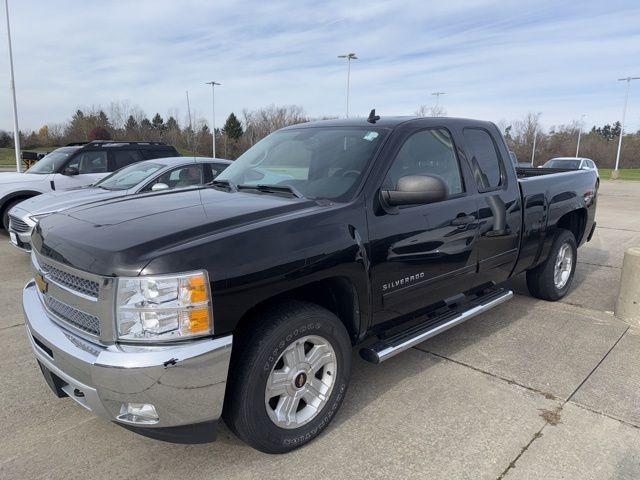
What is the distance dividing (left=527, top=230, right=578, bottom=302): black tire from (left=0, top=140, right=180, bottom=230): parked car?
8263 mm

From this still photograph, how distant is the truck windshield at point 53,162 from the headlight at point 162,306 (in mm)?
8641

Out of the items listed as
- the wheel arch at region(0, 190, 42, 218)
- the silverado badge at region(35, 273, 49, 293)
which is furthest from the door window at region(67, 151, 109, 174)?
the silverado badge at region(35, 273, 49, 293)

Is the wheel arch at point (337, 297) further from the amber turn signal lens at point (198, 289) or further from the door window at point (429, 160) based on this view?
the door window at point (429, 160)

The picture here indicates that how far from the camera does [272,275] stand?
8.16ft

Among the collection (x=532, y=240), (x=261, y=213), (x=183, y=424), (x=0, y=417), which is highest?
(x=261, y=213)

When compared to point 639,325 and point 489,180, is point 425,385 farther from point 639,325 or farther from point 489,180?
point 639,325

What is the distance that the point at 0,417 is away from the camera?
10.1ft

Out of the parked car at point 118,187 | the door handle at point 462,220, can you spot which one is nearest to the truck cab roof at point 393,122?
the door handle at point 462,220

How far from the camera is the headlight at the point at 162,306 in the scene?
7.24 feet

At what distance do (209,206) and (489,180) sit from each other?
8.10 ft

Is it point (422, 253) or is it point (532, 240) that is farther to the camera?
point (532, 240)

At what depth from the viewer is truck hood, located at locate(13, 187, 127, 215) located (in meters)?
6.56

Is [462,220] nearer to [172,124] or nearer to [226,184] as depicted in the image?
[226,184]

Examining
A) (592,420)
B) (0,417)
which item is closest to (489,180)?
(592,420)
